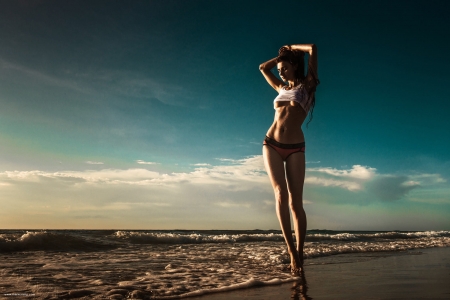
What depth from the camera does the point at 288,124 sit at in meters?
3.96

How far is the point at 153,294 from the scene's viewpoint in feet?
9.48

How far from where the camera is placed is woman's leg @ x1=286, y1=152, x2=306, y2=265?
3.97 m

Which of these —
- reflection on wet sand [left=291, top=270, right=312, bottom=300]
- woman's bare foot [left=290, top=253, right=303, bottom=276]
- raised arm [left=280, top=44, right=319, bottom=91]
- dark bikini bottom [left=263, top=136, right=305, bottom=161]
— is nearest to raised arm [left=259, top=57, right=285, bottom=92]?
raised arm [left=280, top=44, right=319, bottom=91]

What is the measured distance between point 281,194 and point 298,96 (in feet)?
3.63

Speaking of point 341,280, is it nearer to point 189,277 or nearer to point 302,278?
point 302,278

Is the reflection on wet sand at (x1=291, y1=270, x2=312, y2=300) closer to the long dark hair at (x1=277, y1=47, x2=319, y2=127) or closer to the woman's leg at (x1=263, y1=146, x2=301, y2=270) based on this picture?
the woman's leg at (x1=263, y1=146, x2=301, y2=270)

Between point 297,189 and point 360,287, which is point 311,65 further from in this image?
point 360,287

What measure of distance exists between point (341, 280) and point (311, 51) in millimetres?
2439

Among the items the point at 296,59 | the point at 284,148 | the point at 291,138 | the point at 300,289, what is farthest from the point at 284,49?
the point at 300,289

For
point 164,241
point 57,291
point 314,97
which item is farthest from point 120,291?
point 164,241

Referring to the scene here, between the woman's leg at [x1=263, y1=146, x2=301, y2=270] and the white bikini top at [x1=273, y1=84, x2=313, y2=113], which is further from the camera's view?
the white bikini top at [x1=273, y1=84, x2=313, y2=113]

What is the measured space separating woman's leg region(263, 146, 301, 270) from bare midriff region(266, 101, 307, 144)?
0.18m

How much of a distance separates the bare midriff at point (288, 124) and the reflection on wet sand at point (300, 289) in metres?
1.45

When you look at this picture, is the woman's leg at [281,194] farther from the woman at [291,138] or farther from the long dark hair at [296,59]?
the long dark hair at [296,59]
